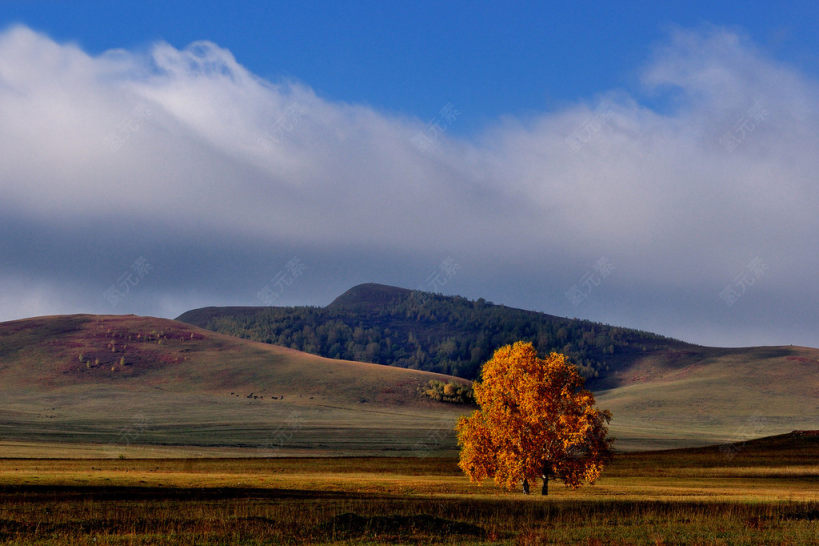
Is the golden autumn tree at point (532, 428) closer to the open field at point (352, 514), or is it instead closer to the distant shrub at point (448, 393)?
the open field at point (352, 514)

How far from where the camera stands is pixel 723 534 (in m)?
29.6

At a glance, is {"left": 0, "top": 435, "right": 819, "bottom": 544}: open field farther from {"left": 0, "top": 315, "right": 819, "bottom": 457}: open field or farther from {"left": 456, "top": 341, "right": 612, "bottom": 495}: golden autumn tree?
{"left": 0, "top": 315, "right": 819, "bottom": 457}: open field

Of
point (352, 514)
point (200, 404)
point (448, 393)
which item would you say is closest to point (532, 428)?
point (352, 514)

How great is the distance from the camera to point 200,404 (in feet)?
516

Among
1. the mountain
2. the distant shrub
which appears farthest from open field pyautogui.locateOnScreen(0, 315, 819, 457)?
the distant shrub

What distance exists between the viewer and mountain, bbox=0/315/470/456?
116125 millimetres

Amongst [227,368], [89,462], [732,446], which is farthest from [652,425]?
[89,462]

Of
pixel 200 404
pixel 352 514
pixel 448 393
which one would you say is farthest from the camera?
pixel 448 393

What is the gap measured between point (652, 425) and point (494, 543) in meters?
171

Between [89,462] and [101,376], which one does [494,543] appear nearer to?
[89,462]

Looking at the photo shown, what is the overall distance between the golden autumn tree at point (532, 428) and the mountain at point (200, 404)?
51316 mm

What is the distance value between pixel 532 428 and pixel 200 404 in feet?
377

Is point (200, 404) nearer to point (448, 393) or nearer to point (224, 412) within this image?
point (224, 412)

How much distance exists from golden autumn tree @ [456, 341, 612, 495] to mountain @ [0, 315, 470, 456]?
5132 cm
